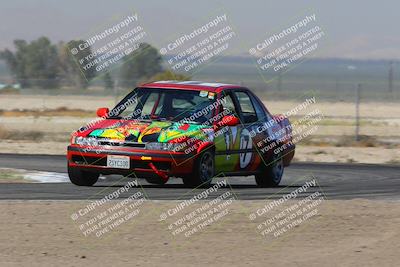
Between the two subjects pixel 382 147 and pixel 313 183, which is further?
pixel 382 147

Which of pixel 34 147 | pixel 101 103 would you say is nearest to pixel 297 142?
pixel 34 147

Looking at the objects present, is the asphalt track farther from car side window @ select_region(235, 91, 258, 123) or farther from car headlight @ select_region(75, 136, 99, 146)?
car side window @ select_region(235, 91, 258, 123)

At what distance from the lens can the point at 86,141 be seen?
44.6ft

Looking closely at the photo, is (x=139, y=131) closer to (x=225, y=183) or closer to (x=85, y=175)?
(x=85, y=175)

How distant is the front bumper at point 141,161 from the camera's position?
1338 centimetres

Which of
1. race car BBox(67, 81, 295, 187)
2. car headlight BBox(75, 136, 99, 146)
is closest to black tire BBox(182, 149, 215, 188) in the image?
race car BBox(67, 81, 295, 187)

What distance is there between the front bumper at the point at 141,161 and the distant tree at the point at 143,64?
64.7 metres

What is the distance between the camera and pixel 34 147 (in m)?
24.7

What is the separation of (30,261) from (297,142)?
785 inches

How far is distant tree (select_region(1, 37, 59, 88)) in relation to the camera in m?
76.7

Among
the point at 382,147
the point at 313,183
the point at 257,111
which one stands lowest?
the point at 382,147
